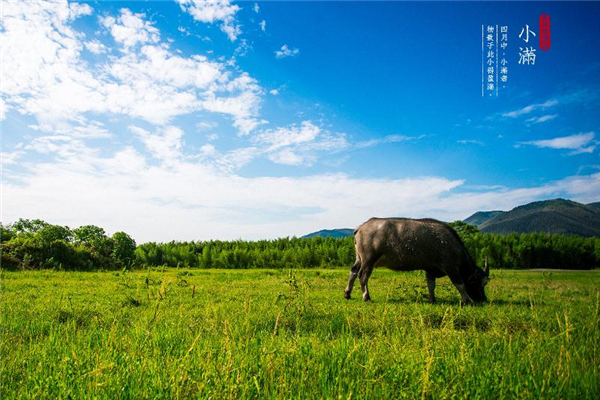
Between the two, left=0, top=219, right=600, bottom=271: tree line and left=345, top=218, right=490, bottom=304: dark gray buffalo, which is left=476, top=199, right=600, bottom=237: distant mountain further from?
left=345, top=218, right=490, bottom=304: dark gray buffalo

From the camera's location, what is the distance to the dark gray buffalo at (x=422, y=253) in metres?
10.2

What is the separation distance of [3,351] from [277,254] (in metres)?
41.6

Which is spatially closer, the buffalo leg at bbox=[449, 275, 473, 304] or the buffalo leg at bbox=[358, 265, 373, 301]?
the buffalo leg at bbox=[449, 275, 473, 304]

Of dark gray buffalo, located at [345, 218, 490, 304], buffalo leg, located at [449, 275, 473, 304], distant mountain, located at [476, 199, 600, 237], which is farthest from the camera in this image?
distant mountain, located at [476, 199, 600, 237]

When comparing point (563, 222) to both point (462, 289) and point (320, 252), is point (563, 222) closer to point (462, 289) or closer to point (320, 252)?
point (320, 252)

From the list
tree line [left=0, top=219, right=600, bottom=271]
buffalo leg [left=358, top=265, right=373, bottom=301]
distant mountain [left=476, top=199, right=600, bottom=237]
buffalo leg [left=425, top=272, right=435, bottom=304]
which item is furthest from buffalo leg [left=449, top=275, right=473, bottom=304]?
distant mountain [left=476, top=199, right=600, bottom=237]

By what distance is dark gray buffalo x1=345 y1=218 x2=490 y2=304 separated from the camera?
10.2m

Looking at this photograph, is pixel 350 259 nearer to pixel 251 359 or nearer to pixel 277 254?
pixel 277 254

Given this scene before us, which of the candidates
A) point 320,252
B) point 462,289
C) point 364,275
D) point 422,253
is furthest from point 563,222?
point 364,275

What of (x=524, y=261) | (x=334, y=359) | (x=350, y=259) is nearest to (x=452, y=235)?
(x=334, y=359)

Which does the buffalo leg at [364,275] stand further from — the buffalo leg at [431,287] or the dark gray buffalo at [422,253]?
the buffalo leg at [431,287]

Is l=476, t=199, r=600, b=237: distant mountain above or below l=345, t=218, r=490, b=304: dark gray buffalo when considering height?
above

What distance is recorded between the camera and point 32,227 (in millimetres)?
74562

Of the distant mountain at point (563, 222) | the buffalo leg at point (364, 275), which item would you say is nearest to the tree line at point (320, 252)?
the buffalo leg at point (364, 275)
